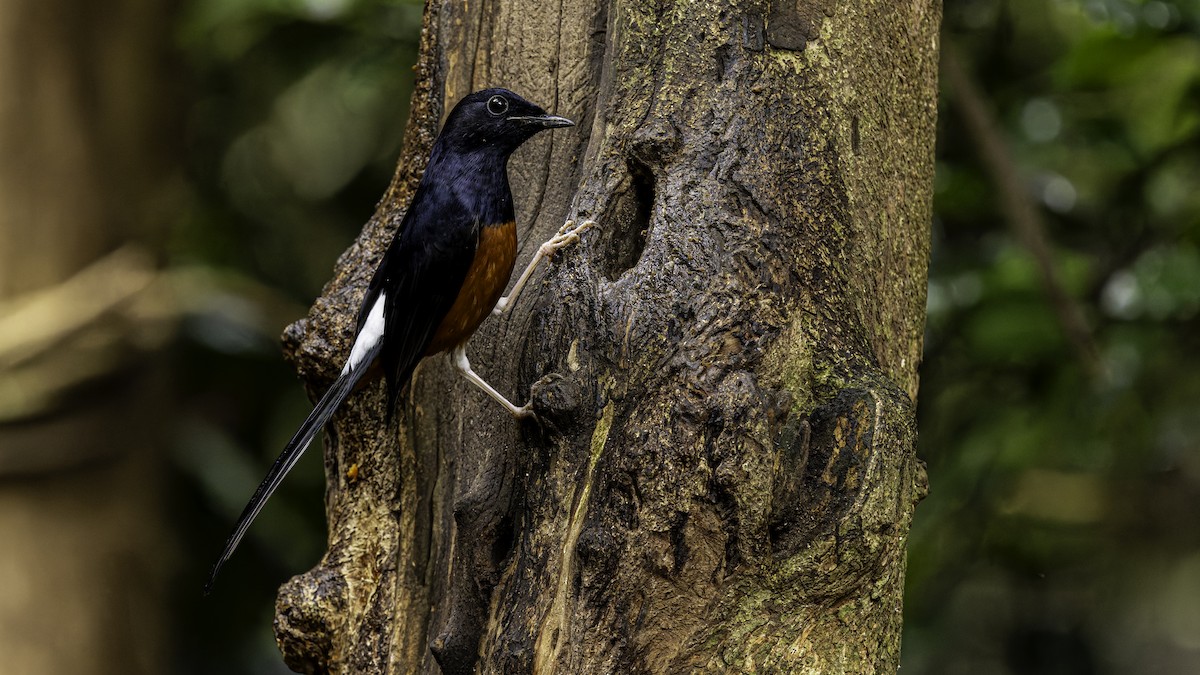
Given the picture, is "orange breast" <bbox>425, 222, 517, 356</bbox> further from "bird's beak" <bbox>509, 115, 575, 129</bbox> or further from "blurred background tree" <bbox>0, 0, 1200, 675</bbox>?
"blurred background tree" <bbox>0, 0, 1200, 675</bbox>

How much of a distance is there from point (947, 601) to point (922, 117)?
1.98 m

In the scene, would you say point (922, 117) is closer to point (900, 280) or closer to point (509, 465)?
point (900, 280)

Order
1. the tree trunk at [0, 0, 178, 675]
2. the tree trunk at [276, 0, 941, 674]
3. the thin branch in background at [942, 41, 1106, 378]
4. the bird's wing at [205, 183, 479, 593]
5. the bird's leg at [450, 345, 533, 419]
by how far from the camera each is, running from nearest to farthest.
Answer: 1. the tree trunk at [276, 0, 941, 674]
2. the bird's leg at [450, 345, 533, 419]
3. the bird's wing at [205, 183, 479, 593]
4. the thin branch in background at [942, 41, 1106, 378]
5. the tree trunk at [0, 0, 178, 675]

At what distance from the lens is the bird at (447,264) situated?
112 inches

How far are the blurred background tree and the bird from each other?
1.03 meters

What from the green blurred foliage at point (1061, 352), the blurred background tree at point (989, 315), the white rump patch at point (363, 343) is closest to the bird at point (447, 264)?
the white rump patch at point (363, 343)

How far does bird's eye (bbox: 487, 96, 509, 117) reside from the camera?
2900 mm

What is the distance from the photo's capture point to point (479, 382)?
106 inches

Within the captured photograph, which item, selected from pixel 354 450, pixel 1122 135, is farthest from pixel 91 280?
pixel 1122 135

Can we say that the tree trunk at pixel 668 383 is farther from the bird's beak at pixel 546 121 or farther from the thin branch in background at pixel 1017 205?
the thin branch in background at pixel 1017 205

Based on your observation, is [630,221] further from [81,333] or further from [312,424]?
[81,333]

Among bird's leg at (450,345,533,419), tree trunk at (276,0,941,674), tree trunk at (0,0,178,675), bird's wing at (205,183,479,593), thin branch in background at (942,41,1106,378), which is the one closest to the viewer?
tree trunk at (276,0,941,674)

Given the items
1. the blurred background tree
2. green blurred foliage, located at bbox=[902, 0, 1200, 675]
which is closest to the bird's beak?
the blurred background tree

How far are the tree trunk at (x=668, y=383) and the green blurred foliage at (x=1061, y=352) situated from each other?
3.39 ft
